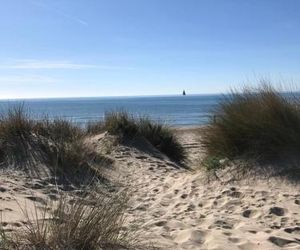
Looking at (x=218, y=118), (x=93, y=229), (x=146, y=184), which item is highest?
(x=218, y=118)

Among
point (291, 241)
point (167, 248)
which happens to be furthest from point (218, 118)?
point (167, 248)

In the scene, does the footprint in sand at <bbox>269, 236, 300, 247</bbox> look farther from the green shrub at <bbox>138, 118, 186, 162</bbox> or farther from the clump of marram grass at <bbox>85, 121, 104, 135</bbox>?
the clump of marram grass at <bbox>85, 121, 104, 135</bbox>

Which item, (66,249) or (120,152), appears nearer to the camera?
(66,249)

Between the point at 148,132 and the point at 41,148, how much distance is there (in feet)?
13.6

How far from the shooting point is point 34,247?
147 inches

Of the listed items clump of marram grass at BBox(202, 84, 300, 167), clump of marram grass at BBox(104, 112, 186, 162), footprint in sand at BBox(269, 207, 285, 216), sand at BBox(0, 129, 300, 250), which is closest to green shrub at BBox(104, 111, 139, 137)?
clump of marram grass at BBox(104, 112, 186, 162)

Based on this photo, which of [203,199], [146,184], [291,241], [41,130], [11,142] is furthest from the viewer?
[41,130]

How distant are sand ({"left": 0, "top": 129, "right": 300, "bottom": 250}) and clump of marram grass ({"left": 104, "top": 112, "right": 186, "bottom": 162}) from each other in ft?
9.00

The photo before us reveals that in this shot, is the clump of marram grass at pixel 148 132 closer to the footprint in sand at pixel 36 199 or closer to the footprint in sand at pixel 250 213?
the footprint in sand at pixel 36 199

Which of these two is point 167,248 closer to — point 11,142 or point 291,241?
point 291,241

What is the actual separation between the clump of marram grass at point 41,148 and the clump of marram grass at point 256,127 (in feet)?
7.96

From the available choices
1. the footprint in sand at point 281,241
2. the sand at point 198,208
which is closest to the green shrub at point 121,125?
the sand at point 198,208

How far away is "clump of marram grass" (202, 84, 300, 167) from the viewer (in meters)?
7.90

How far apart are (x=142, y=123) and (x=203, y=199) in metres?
6.18
